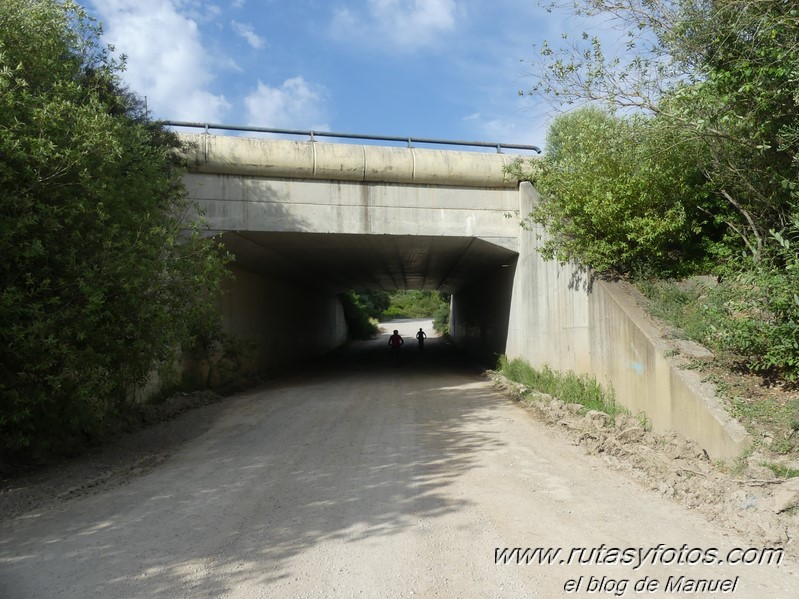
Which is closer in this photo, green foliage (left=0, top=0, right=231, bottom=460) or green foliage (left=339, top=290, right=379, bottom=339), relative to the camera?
green foliage (left=0, top=0, right=231, bottom=460)

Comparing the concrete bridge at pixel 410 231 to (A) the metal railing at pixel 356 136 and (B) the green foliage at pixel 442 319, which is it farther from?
(B) the green foliage at pixel 442 319

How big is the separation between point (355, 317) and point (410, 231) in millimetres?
28027

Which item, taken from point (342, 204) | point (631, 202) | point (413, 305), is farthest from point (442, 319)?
point (631, 202)

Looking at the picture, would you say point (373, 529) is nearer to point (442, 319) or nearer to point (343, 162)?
point (343, 162)

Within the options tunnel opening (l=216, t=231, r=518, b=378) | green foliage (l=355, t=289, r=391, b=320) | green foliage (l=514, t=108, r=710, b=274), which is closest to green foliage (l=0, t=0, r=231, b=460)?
tunnel opening (l=216, t=231, r=518, b=378)

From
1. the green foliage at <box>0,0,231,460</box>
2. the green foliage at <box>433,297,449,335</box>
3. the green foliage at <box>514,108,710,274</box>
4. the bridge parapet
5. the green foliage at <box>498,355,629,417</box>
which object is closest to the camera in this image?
the green foliage at <box>0,0,231,460</box>

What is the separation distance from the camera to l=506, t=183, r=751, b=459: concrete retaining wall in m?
6.19

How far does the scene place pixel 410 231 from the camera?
13531mm

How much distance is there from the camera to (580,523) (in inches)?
188

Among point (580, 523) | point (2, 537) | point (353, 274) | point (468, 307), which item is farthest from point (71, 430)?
point (468, 307)

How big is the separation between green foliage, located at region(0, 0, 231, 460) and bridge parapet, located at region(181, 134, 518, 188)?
181 inches

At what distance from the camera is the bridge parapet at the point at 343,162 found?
12.5 m

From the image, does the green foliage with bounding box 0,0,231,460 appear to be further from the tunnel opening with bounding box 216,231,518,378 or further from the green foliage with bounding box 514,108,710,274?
the green foliage with bounding box 514,108,710,274

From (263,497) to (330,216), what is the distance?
8.42 meters
